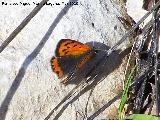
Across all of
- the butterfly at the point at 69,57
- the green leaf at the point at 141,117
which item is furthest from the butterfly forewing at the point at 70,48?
the green leaf at the point at 141,117

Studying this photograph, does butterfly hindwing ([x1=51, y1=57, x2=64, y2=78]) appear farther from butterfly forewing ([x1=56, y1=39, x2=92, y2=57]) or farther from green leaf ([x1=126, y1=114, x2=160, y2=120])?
green leaf ([x1=126, y1=114, x2=160, y2=120])

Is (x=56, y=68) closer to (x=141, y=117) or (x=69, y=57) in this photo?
(x=69, y=57)

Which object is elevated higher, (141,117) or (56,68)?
(56,68)

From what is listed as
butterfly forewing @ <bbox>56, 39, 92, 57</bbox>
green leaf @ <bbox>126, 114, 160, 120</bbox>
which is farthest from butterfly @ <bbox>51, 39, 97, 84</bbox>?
green leaf @ <bbox>126, 114, 160, 120</bbox>

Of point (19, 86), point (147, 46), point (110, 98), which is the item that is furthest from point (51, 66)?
point (147, 46)

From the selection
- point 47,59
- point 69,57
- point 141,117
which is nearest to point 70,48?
point 69,57

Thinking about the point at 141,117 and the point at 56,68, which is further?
the point at 56,68
